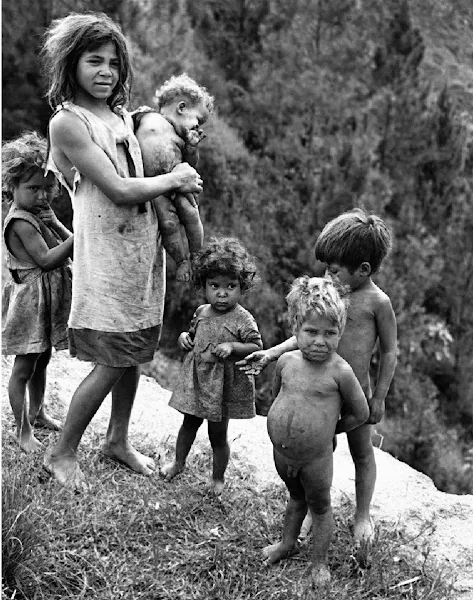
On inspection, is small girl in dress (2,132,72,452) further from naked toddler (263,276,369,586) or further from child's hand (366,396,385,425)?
child's hand (366,396,385,425)

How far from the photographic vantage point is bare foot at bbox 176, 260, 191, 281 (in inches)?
139

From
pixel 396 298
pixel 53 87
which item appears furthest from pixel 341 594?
pixel 396 298

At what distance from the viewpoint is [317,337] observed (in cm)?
319

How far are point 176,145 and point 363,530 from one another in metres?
1.80

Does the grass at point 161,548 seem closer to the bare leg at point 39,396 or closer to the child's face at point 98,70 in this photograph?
the bare leg at point 39,396

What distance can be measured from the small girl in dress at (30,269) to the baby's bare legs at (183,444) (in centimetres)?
63

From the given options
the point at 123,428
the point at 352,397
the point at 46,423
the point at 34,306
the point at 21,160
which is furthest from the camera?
the point at 46,423

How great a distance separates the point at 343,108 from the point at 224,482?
1189 centimetres

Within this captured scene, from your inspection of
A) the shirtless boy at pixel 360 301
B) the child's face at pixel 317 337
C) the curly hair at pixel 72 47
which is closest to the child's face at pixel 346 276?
the shirtless boy at pixel 360 301

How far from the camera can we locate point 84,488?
373cm

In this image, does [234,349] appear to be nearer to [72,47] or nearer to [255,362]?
[255,362]

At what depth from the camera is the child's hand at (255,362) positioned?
338 centimetres

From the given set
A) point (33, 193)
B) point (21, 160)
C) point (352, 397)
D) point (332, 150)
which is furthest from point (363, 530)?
point (332, 150)

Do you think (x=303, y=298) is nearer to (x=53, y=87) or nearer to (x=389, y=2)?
(x=53, y=87)
